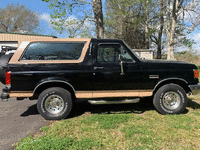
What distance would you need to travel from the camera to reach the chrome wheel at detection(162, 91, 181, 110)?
13.5 ft

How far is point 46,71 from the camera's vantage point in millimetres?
3768

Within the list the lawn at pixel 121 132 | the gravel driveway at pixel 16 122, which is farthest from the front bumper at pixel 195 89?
the gravel driveway at pixel 16 122

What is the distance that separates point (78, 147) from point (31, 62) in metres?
2.38

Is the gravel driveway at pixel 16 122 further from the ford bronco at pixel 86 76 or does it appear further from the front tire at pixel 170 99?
the front tire at pixel 170 99

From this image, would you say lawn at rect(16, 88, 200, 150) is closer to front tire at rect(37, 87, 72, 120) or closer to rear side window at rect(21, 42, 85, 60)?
front tire at rect(37, 87, 72, 120)

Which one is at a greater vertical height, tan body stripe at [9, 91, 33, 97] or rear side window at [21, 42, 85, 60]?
rear side window at [21, 42, 85, 60]

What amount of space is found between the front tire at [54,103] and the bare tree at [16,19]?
3960 centimetres

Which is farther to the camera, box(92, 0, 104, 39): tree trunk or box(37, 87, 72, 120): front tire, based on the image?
box(92, 0, 104, 39): tree trunk

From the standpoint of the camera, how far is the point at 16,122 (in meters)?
3.84

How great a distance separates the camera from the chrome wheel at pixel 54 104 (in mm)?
3916

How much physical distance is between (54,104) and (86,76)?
3.74 ft

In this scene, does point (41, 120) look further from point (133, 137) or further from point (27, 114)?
point (133, 137)

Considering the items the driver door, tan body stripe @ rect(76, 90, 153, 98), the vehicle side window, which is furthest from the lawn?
the vehicle side window

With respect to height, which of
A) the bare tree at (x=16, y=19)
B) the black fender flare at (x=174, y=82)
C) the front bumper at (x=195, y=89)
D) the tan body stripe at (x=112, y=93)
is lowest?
the tan body stripe at (x=112, y=93)
